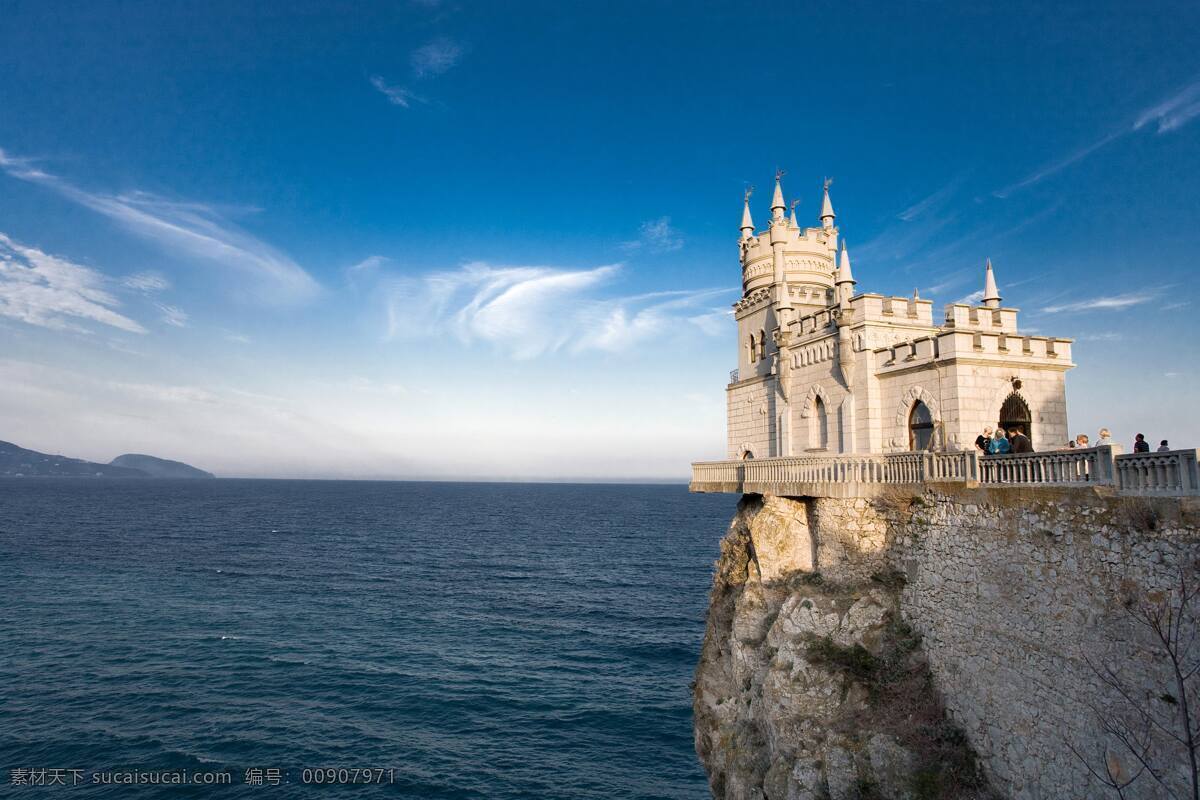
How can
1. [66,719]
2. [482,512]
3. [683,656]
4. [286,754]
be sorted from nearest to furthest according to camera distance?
[286,754]
[66,719]
[683,656]
[482,512]

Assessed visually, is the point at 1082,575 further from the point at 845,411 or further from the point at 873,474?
the point at 845,411

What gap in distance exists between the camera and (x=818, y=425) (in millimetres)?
28734

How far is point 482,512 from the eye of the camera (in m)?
152

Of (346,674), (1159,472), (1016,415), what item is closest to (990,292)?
(1016,415)

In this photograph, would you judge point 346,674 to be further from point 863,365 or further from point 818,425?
point 863,365

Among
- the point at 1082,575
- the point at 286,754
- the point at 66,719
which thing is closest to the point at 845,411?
the point at 1082,575

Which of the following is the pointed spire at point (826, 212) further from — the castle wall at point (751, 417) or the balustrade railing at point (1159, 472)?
the balustrade railing at point (1159, 472)

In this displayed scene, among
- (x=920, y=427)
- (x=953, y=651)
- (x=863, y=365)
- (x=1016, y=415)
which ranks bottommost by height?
(x=953, y=651)

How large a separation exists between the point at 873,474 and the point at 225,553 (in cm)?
7707

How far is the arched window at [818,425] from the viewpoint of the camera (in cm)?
2820

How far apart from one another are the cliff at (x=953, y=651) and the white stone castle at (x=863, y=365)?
4.07m

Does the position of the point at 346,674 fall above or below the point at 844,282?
below

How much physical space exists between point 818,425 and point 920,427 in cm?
547

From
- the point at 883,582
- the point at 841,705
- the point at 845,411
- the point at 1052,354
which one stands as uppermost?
the point at 1052,354
